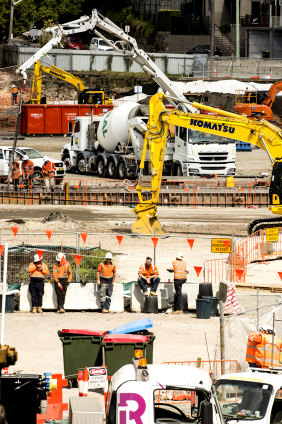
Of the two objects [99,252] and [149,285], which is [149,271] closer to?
[149,285]

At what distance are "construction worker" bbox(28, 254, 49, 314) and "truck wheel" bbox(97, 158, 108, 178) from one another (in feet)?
72.6

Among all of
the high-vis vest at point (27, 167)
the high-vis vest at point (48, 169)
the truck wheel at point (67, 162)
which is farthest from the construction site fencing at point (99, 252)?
the truck wheel at point (67, 162)

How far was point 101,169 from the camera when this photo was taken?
46562 millimetres

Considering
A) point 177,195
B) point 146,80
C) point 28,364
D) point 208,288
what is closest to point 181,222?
point 177,195

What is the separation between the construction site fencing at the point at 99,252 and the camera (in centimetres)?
2652

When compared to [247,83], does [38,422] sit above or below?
below

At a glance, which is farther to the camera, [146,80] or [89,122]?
[146,80]

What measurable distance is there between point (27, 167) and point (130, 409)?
30124 mm

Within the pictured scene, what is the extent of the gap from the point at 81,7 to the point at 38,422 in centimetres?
7609

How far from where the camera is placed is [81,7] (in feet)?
288

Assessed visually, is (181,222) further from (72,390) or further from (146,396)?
(146,396)

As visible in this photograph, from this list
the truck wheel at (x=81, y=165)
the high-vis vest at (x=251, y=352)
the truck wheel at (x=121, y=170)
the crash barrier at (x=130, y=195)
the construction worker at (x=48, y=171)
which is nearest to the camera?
the high-vis vest at (x=251, y=352)

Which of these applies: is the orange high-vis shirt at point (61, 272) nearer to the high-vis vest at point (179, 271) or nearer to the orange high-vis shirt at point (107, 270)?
the orange high-vis shirt at point (107, 270)

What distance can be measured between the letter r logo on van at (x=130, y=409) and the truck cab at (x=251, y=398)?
1.20 metres
